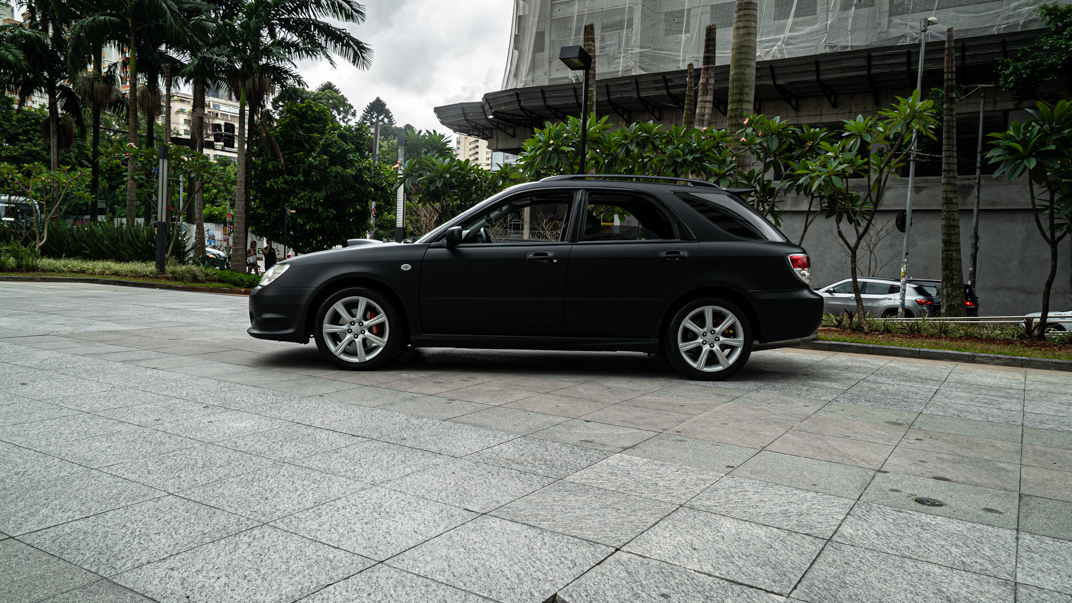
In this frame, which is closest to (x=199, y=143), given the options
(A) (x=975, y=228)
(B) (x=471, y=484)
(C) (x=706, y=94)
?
(C) (x=706, y=94)

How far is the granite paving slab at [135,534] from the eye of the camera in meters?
2.60

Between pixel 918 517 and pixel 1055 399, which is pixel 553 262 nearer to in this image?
pixel 918 517

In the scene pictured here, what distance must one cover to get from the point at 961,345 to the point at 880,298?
1114 centimetres

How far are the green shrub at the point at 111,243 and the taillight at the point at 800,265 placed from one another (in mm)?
22992

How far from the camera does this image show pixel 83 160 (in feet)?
176

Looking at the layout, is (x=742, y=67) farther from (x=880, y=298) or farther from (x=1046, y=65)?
(x=1046, y=65)

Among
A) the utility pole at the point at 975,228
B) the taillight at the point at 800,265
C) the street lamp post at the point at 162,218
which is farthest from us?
the utility pole at the point at 975,228

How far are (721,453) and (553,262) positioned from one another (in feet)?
9.44

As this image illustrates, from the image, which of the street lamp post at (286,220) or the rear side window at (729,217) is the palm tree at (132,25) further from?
the rear side window at (729,217)

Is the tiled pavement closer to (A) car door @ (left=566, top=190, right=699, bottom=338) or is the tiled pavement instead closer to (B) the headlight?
(A) car door @ (left=566, top=190, right=699, bottom=338)

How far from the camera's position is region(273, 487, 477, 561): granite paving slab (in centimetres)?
278

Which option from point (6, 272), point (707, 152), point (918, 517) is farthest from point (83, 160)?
point (918, 517)

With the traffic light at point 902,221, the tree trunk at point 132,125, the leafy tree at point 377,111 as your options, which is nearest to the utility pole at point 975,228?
the traffic light at point 902,221

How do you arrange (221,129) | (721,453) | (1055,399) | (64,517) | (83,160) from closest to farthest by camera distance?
(64,517) < (721,453) < (1055,399) < (221,129) < (83,160)
